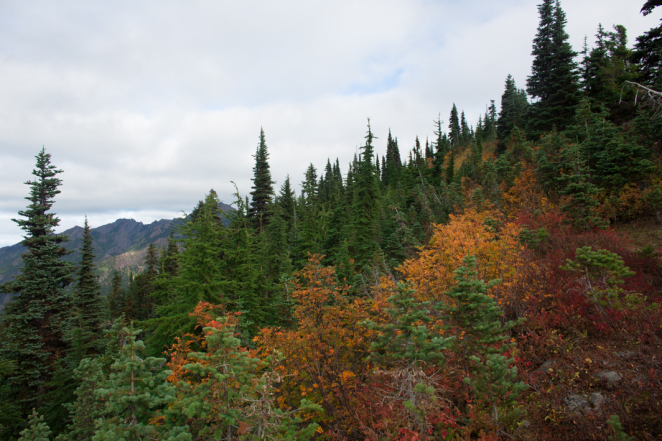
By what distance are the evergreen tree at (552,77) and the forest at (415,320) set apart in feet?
0.73

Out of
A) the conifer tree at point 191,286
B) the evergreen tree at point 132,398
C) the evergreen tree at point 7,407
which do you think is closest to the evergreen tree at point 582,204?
the evergreen tree at point 132,398

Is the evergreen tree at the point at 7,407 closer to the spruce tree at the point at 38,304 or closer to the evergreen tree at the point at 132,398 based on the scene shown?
the spruce tree at the point at 38,304

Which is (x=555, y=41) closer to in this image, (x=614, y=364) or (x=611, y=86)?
(x=611, y=86)

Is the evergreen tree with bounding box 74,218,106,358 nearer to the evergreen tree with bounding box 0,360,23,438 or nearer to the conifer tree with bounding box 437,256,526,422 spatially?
the evergreen tree with bounding box 0,360,23,438

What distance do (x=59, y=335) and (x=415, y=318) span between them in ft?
84.3

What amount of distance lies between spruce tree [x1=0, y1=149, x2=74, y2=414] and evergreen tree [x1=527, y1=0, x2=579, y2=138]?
45057 mm

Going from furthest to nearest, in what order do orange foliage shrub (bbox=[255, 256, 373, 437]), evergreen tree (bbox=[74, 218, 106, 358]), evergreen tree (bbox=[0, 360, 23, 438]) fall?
evergreen tree (bbox=[74, 218, 106, 358]) → evergreen tree (bbox=[0, 360, 23, 438]) → orange foliage shrub (bbox=[255, 256, 373, 437])

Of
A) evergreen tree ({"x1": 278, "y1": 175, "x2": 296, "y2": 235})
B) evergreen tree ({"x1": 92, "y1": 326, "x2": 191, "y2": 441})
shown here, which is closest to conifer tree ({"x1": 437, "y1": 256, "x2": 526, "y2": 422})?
evergreen tree ({"x1": 92, "y1": 326, "x2": 191, "y2": 441})

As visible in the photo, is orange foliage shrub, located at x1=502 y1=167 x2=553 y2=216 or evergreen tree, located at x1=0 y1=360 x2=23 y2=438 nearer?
evergreen tree, located at x1=0 y1=360 x2=23 y2=438

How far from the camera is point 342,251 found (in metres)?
28.0

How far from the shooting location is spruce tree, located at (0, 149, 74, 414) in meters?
16.9

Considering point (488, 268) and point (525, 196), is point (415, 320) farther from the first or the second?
point (525, 196)

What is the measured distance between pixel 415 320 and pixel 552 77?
38702 mm

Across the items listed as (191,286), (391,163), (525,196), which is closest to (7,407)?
(191,286)
